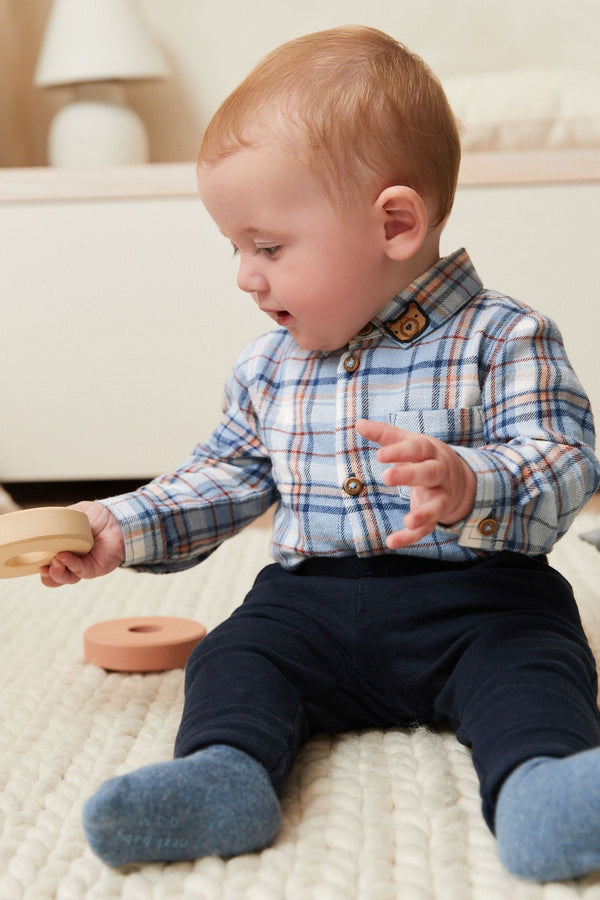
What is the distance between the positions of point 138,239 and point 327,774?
114 cm

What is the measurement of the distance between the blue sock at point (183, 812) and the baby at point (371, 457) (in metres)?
0.03

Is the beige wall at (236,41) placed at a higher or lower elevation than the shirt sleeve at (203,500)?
higher

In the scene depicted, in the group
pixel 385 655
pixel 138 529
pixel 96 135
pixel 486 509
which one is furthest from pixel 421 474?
pixel 96 135

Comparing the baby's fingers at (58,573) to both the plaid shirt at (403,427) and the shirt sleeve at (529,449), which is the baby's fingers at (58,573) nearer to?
the plaid shirt at (403,427)

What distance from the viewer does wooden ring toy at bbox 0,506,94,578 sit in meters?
0.67

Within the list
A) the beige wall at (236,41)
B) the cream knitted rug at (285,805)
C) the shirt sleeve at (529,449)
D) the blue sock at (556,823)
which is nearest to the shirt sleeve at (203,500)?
the cream knitted rug at (285,805)

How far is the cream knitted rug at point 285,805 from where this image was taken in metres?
0.47

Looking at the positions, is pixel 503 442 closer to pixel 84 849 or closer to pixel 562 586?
pixel 562 586

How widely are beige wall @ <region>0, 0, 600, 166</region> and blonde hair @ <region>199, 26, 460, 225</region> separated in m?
1.40

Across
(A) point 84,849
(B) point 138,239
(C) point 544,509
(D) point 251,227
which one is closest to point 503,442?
(C) point 544,509

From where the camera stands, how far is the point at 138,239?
1586 mm

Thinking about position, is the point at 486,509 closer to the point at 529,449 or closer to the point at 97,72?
the point at 529,449

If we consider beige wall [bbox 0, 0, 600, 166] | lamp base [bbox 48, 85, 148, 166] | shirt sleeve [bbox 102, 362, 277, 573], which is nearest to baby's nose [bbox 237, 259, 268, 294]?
shirt sleeve [bbox 102, 362, 277, 573]

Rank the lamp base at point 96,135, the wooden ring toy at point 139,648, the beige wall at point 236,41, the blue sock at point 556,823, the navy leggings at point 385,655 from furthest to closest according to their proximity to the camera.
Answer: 1. the beige wall at point 236,41
2. the lamp base at point 96,135
3. the wooden ring toy at point 139,648
4. the navy leggings at point 385,655
5. the blue sock at point 556,823
